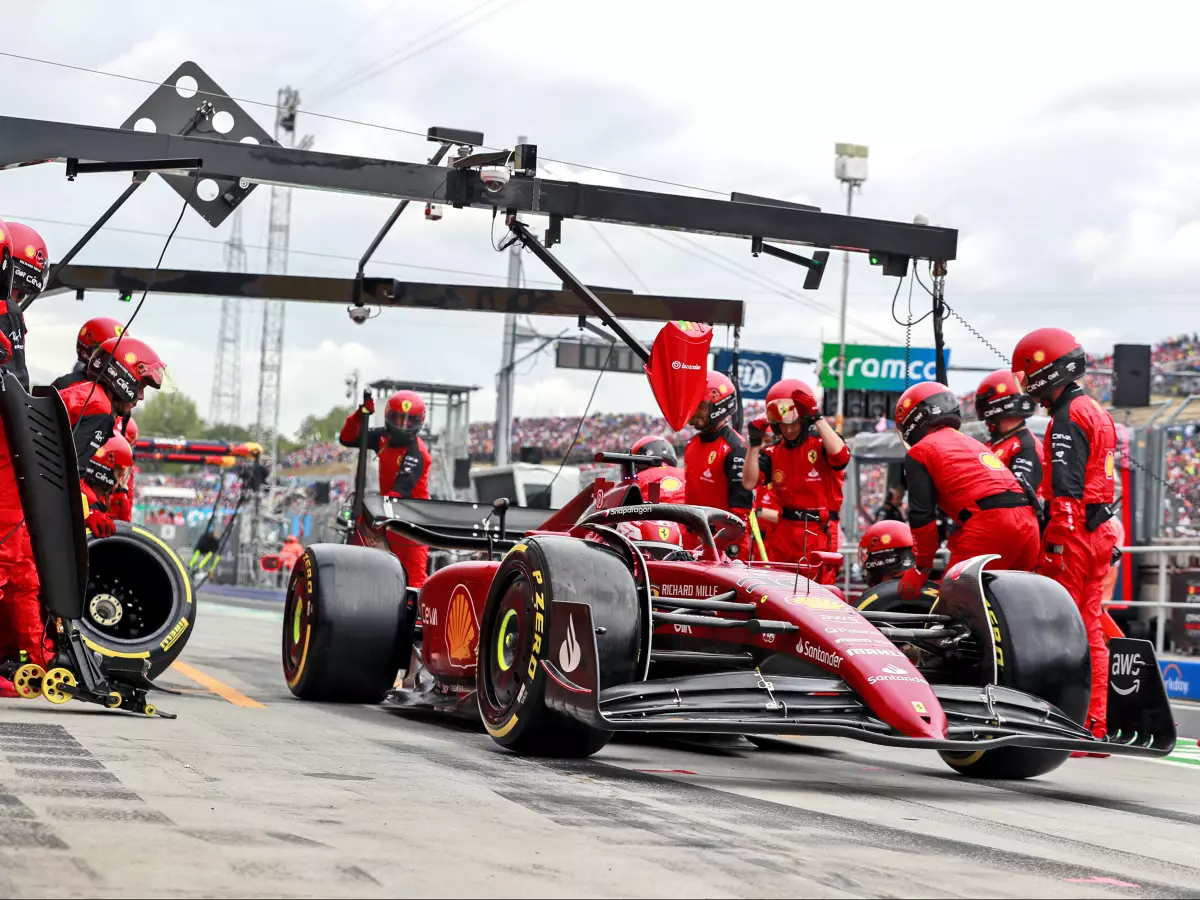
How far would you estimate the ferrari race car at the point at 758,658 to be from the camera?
18.6 ft

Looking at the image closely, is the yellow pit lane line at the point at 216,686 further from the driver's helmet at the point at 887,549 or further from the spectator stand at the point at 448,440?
the spectator stand at the point at 448,440

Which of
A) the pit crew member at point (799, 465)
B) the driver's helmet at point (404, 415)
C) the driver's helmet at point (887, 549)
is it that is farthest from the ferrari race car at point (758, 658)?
the driver's helmet at point (404, 415)

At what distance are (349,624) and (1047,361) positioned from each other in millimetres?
4153

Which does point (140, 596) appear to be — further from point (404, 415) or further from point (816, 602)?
point (404, 415)

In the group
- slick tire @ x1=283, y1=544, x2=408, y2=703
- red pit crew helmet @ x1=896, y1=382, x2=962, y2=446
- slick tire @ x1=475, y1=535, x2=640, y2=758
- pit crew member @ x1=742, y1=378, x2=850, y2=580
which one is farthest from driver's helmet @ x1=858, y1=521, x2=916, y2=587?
slick tire @ x1=475, y1=535, x2=640, y2=758

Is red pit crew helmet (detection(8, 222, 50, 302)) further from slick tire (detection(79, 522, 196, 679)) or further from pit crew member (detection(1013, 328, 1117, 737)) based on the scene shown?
pit crew member (detection(1013, 328, 1117, 737))

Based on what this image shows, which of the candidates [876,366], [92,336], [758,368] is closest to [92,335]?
[92,336]

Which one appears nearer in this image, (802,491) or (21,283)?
(21,283)

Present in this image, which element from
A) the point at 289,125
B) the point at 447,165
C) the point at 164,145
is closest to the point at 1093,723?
the point at 447,165

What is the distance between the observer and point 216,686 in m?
9.55

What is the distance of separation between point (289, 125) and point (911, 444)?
159 ft

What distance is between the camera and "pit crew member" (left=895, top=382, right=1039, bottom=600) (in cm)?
788

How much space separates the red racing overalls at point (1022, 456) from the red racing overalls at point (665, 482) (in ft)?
6.85

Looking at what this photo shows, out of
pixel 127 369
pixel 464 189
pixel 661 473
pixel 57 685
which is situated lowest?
pixel 57 685
